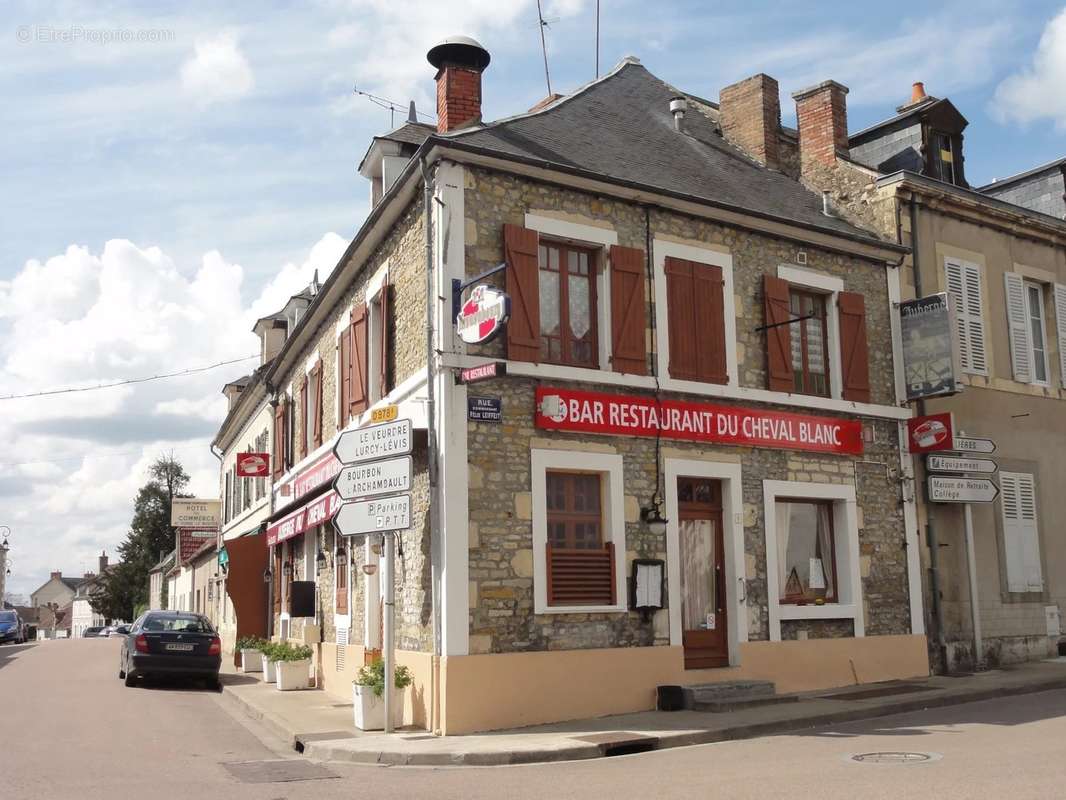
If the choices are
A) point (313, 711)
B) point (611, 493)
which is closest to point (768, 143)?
point (611, 493)

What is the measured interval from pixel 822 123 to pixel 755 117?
112 centimetres

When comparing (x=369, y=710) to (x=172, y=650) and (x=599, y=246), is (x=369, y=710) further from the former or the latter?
(x=172, y=650)

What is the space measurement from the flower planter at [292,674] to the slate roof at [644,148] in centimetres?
883

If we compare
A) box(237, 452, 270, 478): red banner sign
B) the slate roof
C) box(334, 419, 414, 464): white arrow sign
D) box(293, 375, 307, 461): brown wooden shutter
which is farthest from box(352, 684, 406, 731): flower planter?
box(237, 452, 270, 478): red banner sign

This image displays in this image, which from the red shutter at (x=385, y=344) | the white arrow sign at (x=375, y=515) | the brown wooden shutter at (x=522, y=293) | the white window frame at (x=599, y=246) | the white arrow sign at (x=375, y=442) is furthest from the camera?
the red shutter at (x=385, y=344)

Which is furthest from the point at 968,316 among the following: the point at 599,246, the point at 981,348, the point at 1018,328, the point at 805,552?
the point at 599,246

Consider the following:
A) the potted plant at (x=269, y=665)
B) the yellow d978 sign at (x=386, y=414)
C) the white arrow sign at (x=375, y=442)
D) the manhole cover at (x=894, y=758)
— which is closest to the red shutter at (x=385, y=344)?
the yellow d978 sign at (x=386, y=414)

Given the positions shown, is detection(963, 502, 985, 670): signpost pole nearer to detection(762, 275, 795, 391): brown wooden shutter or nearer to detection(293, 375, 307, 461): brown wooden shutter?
detection(762, 275, 795, 391): brown wooden shutter

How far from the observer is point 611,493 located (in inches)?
493

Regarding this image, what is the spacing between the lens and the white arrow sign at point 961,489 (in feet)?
50.3

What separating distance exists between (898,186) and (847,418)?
12.9ft

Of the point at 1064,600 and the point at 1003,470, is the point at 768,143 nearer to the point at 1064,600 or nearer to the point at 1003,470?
the point at 1003,470

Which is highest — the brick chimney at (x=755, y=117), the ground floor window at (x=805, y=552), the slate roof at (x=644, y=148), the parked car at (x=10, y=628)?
the brick chimney at (x=755, y=117)

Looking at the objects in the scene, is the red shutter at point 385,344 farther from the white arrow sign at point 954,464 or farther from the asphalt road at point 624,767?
the white arrow sign at point 954,464
